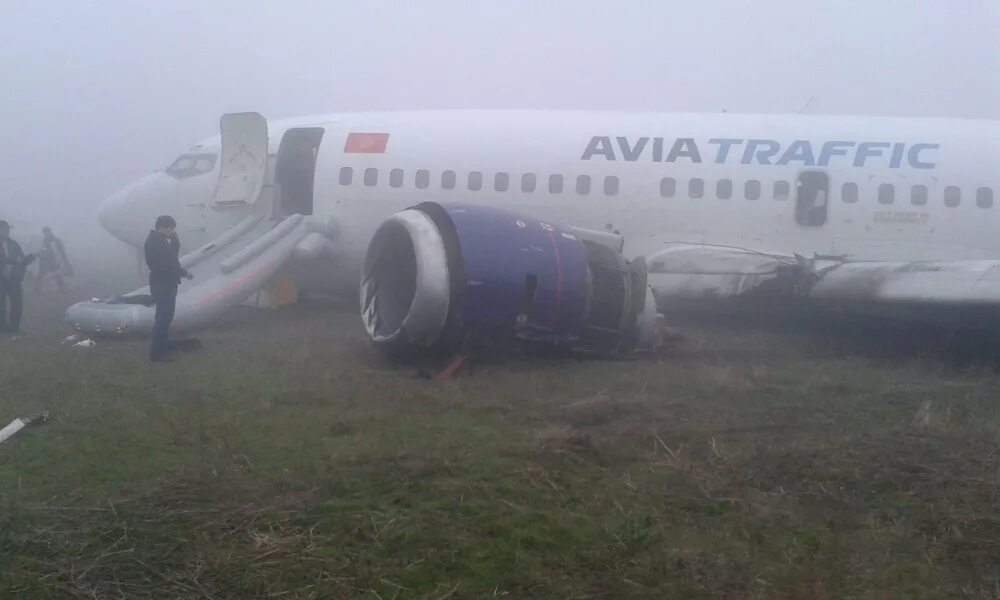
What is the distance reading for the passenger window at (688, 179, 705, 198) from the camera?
37.1 ft

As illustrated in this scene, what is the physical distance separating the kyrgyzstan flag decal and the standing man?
22.9 feet

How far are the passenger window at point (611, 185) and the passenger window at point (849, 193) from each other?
9.78 feet

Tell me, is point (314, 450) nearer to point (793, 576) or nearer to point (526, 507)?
point (526, 507)

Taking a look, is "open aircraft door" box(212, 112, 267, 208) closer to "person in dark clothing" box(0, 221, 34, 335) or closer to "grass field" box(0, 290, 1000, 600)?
"person in dark clothing" box(0, 221, 34, 335)

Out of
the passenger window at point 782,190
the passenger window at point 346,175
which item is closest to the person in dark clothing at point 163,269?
the passenger window at point 346,175

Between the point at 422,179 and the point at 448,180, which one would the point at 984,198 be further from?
the point at 422,179

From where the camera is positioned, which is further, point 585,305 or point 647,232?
point 647,232

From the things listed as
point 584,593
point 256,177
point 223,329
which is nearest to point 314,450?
point 584,593

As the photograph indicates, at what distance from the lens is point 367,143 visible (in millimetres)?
12141

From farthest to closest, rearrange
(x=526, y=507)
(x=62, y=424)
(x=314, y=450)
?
(x=62, y=424) → (x=314, y=450) → (x=526, y=507)

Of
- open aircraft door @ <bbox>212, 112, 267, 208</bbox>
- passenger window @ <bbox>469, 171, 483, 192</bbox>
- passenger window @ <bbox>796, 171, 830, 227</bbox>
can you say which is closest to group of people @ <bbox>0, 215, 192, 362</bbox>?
open aircraft door @ <bbox>212, 112, 267, 208</bbox>

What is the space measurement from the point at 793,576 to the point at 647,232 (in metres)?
8.34

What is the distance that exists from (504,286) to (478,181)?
14.8 feet

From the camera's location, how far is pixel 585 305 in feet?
26.1
